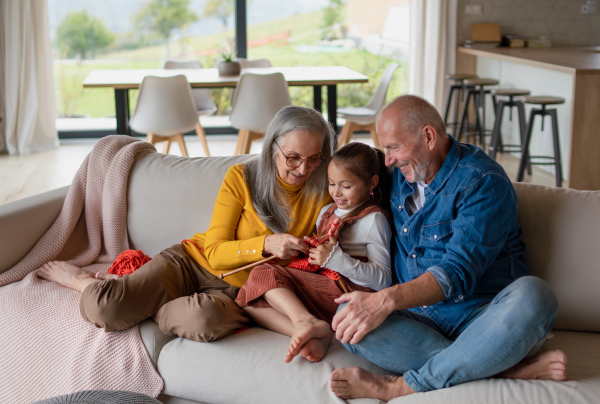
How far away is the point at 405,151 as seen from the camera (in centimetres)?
188

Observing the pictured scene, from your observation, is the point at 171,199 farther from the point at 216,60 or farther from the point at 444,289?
the point at 216,60

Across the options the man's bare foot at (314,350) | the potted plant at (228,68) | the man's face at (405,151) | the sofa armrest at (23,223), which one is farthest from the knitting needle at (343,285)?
the potted plant at (228,68)

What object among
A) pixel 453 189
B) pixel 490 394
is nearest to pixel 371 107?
pixel 453 189

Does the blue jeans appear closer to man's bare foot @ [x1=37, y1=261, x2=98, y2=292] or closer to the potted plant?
man's bare foot @ [x1=37, y1=261, x2=98, y2=292]

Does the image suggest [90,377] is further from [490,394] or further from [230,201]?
[490,394]

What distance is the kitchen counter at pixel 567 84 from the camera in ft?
14.5

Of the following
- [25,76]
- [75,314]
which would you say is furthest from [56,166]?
[75,314]

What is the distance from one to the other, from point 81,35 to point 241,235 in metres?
5.01

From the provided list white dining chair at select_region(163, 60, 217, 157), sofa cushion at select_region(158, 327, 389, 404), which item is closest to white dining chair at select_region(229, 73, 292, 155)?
white dining chair at select_region(163, 60, 217, 157)

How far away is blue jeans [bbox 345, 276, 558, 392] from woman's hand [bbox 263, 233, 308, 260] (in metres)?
0.35

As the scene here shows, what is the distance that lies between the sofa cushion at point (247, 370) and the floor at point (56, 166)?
10.5 feet

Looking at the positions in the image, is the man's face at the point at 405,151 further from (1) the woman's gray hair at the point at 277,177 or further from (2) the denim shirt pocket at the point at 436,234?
(1) the woman's gray hair at the point at 277,177

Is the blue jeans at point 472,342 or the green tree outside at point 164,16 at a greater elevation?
the green tree outside at point 164,16

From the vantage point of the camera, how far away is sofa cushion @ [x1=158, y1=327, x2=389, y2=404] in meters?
1.73
